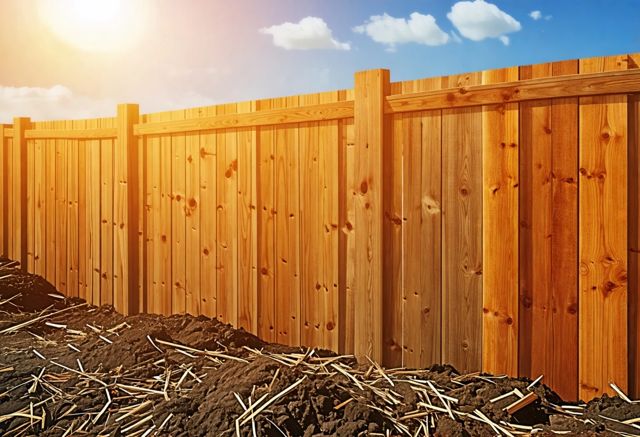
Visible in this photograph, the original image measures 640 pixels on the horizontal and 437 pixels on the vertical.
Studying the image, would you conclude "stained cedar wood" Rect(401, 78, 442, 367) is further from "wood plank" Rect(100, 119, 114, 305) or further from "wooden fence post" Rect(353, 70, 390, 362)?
"wood plank" Rect(100, 119, 114, 305)

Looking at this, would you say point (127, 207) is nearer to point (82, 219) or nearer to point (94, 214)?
point (94, 214)

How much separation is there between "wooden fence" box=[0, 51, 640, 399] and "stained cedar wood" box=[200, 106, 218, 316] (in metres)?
0.02

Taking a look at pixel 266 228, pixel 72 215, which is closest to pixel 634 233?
pixel 266 228

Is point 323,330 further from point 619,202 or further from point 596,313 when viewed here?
point 619,202

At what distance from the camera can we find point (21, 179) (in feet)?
26.9

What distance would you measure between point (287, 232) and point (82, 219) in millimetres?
3513

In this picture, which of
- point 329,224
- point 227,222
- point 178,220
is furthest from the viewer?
point 178,220

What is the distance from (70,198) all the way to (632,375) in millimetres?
6203

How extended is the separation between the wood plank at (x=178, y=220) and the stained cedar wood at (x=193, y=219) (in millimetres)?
62

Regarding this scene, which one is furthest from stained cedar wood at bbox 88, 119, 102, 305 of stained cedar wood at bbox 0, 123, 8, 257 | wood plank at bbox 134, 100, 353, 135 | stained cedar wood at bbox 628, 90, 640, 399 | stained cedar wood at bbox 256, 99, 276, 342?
stained cedar wood at bbox 628, 90, 640, 399

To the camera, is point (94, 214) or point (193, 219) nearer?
point (193, 219)

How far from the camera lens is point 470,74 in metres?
3.70

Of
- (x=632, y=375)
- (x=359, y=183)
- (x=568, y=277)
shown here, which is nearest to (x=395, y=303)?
(x=359, y=183)

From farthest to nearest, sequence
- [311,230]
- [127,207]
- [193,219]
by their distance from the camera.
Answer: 1. [127,207]
2. [193,219]
3. [311,230]
